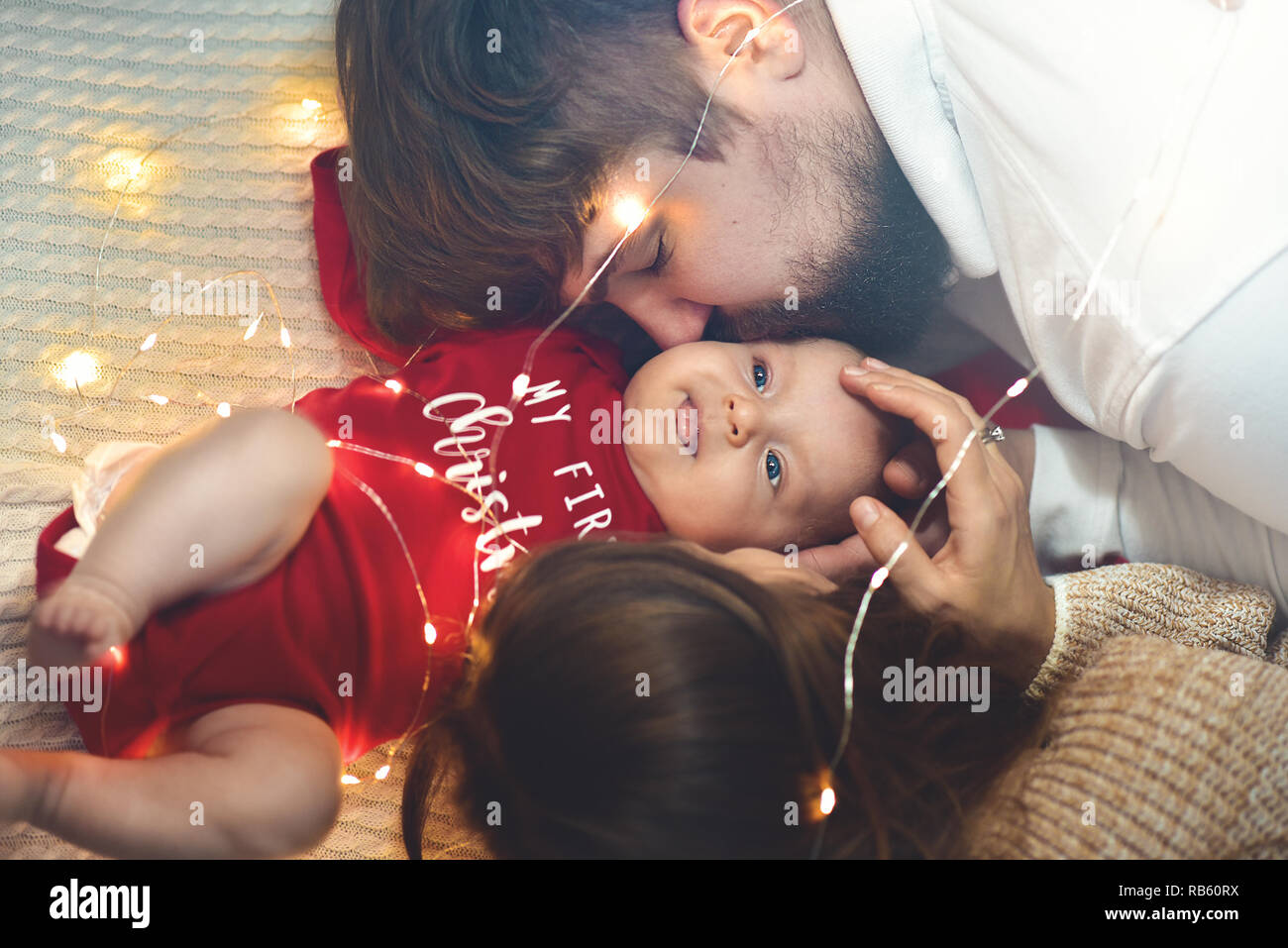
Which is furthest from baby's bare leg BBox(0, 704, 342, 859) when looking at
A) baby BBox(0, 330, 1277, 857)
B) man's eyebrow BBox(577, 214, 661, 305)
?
man's eyebrow BBox(577, 214, 661, 305)

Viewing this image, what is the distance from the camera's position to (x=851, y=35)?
1.00 m

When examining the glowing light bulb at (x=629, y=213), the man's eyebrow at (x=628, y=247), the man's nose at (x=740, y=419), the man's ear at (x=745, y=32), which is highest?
the man's ear at (x=745, y=32)

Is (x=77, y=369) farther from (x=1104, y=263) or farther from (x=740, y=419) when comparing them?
(x=1104, y=263)

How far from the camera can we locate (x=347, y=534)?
96cm

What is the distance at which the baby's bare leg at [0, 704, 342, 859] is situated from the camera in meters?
0.76

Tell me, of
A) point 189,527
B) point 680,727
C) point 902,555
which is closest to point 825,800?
point 680,727

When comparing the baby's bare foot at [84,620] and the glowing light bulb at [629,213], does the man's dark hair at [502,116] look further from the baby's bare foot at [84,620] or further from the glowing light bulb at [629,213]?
the baby's bare foot at [84,620]

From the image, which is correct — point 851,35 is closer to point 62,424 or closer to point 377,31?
point 377,31

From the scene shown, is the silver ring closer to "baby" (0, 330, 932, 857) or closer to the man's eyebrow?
"baby" (0, 330, 932, 857)

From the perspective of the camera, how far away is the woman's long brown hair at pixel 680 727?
2.50 ft

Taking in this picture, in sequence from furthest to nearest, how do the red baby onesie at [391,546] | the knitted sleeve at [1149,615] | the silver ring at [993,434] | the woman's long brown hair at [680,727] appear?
the silver ring at [993,434] < the knitted sleeve at [1149,615] < the red baby onesie at [391,546] < the woman's long brown hair at [680,727]

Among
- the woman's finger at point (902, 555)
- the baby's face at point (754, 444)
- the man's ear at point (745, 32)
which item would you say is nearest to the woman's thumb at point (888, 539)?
the woman's finger at point (902, 555)
